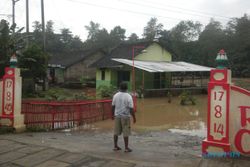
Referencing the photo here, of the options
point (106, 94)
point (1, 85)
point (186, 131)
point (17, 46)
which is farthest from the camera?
point (17, 46)

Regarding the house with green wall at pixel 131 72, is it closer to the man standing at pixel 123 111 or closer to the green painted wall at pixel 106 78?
the green painted wall at pixel 106 78

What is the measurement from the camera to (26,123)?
9039 mm

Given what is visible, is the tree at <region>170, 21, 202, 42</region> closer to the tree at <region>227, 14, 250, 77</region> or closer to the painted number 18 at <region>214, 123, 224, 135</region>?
the tree at <region>227, 14, 250, 77</region>

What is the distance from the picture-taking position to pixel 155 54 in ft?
103

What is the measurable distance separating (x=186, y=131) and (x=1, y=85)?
21.1 feet

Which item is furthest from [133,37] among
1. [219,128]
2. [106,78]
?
[219,128]

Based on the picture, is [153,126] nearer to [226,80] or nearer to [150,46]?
[226,80]

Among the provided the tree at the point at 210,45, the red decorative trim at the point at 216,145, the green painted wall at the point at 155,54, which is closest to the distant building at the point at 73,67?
the green painted wall at the point at 155,54

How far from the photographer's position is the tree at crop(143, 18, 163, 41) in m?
Answer: 65.4

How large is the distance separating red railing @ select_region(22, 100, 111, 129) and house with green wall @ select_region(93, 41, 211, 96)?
36.7 ft

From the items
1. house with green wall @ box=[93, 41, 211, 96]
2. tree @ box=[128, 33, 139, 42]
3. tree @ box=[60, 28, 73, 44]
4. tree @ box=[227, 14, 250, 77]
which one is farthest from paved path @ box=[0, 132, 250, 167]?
tree @ box=[128, 33, 139, 42]

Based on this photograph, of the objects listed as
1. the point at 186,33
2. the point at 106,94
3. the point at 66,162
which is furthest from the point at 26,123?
the point at 186,33

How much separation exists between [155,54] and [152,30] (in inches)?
1591

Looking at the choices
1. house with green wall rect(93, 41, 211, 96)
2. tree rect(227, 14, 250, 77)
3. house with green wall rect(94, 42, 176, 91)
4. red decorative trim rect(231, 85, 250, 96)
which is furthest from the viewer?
tree rect(227, 14, 250, 77)
